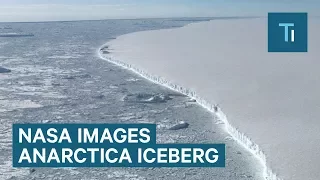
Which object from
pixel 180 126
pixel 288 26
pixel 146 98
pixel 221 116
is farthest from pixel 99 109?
pixel 288 26

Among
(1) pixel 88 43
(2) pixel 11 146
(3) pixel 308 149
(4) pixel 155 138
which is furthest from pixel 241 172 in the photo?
(1) pixel 88 43

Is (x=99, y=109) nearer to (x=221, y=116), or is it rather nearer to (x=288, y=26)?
(x=221, y=116)

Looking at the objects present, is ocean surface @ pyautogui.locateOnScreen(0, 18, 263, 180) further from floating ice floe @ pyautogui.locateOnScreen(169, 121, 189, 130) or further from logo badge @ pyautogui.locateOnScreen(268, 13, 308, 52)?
logo badge @ pyautogui.locateOnScreen(268, 13, 308, 52)

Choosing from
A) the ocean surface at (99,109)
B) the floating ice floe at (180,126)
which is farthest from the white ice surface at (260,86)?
the floating ice floe at (180,126)

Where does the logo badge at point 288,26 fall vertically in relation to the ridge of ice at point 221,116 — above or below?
above

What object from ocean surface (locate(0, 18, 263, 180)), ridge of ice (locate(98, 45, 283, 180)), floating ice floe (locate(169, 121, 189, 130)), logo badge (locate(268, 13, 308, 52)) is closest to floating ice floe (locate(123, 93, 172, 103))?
ocean surface (locate(0, 18, 263, 180))

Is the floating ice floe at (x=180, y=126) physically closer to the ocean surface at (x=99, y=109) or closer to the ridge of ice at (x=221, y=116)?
the ocean surface at (x=99, y=109)
